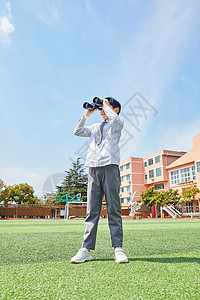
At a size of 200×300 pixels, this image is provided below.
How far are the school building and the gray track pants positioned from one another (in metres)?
23.9

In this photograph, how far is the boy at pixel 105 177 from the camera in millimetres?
1981

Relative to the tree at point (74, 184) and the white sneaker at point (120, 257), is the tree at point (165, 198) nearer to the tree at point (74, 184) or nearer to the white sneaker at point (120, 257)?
the tree at point (74, 184)

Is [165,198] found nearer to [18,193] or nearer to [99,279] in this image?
[18,193]

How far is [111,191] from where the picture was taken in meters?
2.01

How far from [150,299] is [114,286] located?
0.72 feet

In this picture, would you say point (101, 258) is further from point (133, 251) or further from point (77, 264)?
point (133, 251)

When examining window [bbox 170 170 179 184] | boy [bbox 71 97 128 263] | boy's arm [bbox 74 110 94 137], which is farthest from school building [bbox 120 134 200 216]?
boy [bbox 71 97 128 263]

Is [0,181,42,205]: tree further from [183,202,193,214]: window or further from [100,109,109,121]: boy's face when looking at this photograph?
[100,109,109,121]: boy's face

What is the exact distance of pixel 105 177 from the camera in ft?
6.75

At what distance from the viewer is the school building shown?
25.5 meters

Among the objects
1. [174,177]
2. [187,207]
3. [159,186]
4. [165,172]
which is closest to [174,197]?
[187,207]

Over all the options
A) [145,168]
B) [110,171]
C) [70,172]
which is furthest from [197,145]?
[110,171]

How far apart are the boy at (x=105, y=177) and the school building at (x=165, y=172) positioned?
936 inches

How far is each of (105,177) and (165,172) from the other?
29.7 metres
